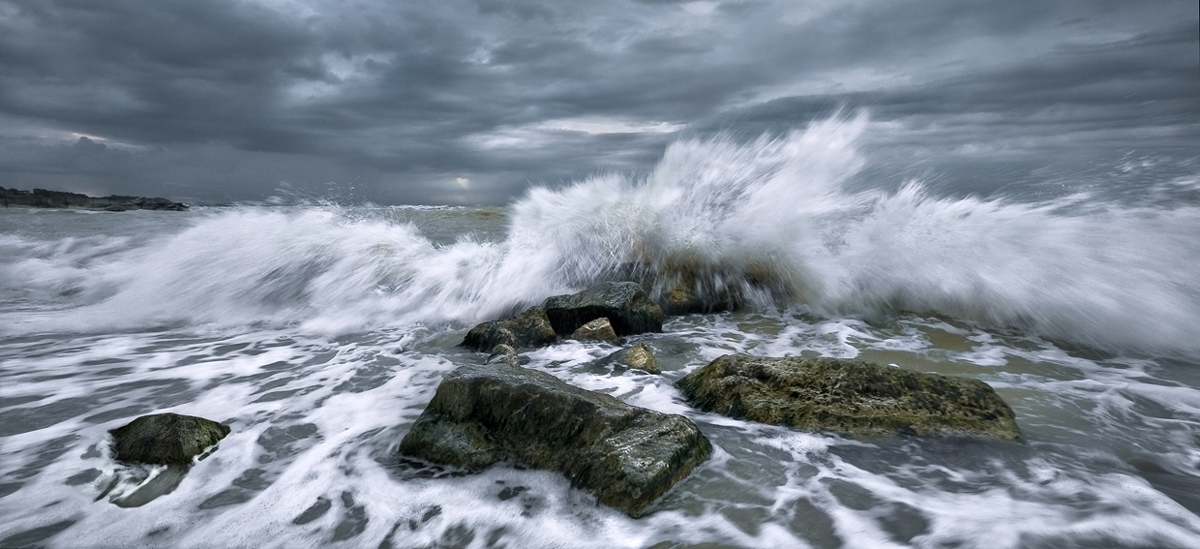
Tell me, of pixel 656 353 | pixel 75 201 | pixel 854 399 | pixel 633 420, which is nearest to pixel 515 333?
pixel 656 353

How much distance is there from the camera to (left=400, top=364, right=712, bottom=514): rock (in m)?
2.04

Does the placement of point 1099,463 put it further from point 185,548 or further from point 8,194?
point 8,194

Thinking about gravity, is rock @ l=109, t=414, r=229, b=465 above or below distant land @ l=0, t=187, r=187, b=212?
below

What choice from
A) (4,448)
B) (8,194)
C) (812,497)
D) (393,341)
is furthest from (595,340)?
(8,194)

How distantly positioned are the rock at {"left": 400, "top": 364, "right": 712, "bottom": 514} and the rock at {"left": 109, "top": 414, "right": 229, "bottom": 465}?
0.82 meters

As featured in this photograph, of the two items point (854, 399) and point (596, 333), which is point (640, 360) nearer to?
point (596, 333)

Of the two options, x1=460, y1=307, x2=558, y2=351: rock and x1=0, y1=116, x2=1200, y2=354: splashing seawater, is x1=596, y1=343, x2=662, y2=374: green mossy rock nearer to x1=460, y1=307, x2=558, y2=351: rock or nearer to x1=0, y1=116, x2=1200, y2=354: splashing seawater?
x1=460, y1=307, x2=558, y2=351: rock

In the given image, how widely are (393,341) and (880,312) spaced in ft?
13.6

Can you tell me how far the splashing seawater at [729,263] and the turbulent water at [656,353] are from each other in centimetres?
3

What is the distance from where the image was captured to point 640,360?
357 centimetres

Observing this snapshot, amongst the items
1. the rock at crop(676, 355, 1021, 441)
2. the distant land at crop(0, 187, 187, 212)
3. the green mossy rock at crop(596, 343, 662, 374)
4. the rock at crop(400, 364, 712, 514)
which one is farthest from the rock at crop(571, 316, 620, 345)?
the distant land at crop(0, 187, 187, 212)

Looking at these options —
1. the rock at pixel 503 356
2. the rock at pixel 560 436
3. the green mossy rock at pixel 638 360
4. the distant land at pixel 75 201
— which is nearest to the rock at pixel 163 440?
the rock at pixel 560 436

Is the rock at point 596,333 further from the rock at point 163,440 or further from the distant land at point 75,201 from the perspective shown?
the distant land at point 75,201

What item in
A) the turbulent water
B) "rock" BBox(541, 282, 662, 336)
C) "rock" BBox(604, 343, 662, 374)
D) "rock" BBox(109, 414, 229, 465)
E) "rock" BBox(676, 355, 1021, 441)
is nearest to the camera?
the turbulent water
